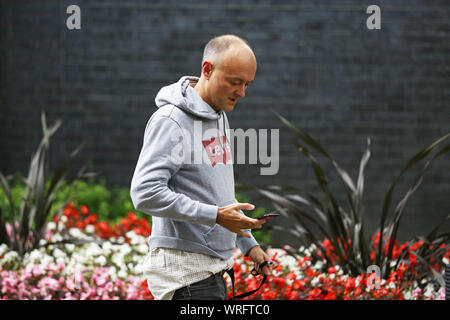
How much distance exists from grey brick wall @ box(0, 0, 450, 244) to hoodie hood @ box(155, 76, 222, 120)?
13.6 ft

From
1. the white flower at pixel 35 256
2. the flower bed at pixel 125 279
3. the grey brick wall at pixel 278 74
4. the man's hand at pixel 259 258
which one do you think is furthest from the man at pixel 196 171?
the grey brick wall at pixel 278 74

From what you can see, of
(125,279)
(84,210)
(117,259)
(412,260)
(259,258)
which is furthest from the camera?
(84,210)

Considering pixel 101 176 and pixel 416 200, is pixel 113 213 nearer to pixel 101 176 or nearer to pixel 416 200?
pixel 101 176

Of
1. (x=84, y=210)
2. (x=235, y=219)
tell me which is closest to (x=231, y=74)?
(x=235, y=219)

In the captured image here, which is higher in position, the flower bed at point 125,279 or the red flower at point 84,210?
the red flower at point 84,210

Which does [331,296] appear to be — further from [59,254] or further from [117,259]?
[59,254]

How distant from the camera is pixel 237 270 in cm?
382

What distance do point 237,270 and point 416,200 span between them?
3.06 m

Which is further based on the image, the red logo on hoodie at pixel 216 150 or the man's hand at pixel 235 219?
the red logo on hoodie at pixel 216 150

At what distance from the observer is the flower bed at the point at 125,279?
3.62m

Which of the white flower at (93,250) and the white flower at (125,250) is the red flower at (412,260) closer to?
the white flower at (125,250)

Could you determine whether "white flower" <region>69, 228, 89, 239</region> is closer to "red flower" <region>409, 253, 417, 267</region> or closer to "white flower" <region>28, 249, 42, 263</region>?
"white flower" <region>28, 249, 42, 263</region>

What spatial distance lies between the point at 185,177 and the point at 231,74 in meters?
0.38

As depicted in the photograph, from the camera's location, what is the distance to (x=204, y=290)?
6.78ft
